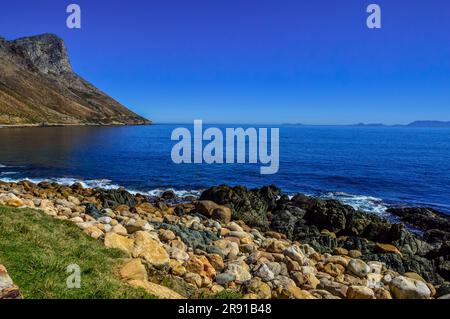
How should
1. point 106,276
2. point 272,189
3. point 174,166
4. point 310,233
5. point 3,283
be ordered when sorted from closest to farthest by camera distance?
1. point 3,283
2. point 106,276
3. point 310,233
4. point 272,189
5. point 174,166

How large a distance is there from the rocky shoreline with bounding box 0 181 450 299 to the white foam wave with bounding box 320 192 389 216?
5.58ft

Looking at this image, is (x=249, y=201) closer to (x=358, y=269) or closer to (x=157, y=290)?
(x=358, y=269)

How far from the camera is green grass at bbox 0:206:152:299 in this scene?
9180 mm

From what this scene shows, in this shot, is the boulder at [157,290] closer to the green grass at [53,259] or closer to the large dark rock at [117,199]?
the green grass at [53,259]

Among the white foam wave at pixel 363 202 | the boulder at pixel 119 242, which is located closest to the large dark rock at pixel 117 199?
the boulder at pixel 119 242

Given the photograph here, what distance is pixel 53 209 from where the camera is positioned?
64.2ft

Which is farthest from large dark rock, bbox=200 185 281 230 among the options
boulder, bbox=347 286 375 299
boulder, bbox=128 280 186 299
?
boulder, bbox=128 280 186 299

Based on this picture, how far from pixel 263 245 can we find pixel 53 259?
1129cm

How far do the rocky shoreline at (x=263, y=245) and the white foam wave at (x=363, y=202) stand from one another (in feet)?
5.58

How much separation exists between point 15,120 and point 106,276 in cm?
16673

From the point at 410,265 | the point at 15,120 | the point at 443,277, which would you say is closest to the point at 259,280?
the point at 410,265

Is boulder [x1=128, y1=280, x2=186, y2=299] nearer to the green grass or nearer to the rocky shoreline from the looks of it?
the rocky shoreline
